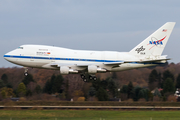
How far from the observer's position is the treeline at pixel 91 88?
106188mm

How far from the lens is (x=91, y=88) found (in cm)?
10894

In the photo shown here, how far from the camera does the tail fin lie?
2329 inches

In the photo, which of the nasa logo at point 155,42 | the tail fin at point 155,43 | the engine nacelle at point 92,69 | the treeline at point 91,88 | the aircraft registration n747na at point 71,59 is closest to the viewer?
the engine nacelle at point 92,69

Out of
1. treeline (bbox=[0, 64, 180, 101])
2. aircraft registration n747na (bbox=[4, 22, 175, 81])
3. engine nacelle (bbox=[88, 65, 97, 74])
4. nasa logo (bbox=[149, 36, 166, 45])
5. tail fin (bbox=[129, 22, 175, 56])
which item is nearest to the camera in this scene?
engine nacelle (bbox=[88, 65, 97, 74])

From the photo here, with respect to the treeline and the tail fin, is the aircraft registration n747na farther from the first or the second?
the treeline

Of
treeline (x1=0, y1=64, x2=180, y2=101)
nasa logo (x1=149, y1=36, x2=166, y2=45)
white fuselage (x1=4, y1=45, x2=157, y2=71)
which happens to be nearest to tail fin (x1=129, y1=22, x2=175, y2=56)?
nasa logo (x1=149, y1=36, x2=166, y2=45)

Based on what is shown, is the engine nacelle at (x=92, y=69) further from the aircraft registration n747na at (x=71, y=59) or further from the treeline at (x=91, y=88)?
the treeline at (x=91, y=88)

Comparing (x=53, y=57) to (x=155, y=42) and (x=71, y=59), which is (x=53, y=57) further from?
(x=155, y=42)

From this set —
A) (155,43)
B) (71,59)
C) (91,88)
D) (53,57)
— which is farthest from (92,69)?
(91,88)

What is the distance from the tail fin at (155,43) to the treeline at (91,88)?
4174 centimetres

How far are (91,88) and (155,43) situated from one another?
5164 centimetres

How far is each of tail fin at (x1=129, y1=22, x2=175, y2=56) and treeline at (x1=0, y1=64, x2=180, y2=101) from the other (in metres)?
41.7

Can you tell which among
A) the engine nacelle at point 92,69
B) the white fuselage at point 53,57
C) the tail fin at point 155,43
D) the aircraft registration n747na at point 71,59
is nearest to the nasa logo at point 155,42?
the tail fin at point 155,43

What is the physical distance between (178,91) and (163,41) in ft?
200
